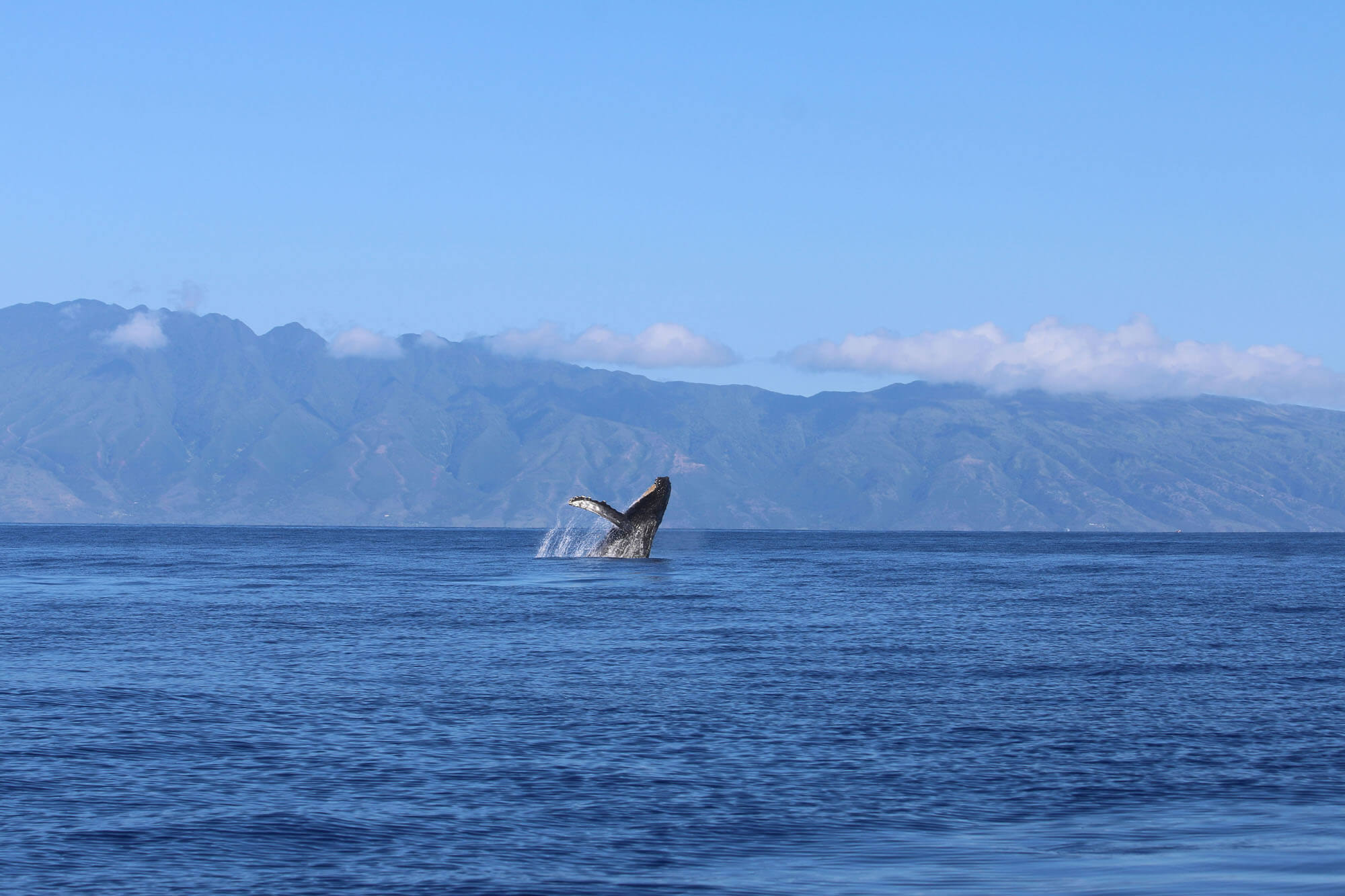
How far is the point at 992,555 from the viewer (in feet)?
407

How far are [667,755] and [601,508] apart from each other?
150ft

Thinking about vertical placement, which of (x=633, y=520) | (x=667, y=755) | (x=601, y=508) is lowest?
(x=667, y=755)

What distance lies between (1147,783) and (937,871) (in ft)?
16.2

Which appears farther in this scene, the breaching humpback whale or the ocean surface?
the breaching humpback whale

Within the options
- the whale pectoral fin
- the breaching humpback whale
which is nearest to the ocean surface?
the whale pectoral fin

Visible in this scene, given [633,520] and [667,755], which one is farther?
[633,520]

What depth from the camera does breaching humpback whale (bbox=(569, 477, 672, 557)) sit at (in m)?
64.0

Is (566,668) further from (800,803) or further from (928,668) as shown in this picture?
(800,803)

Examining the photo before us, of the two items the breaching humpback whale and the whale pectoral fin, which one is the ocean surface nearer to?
the whale pectoral fin

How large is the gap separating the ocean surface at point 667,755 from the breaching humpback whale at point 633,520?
930 inches

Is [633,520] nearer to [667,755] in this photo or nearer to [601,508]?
[601,508]

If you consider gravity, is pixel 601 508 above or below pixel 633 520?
above

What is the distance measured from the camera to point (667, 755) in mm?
17891

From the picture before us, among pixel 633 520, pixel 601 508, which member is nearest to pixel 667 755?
pixel 601 508
